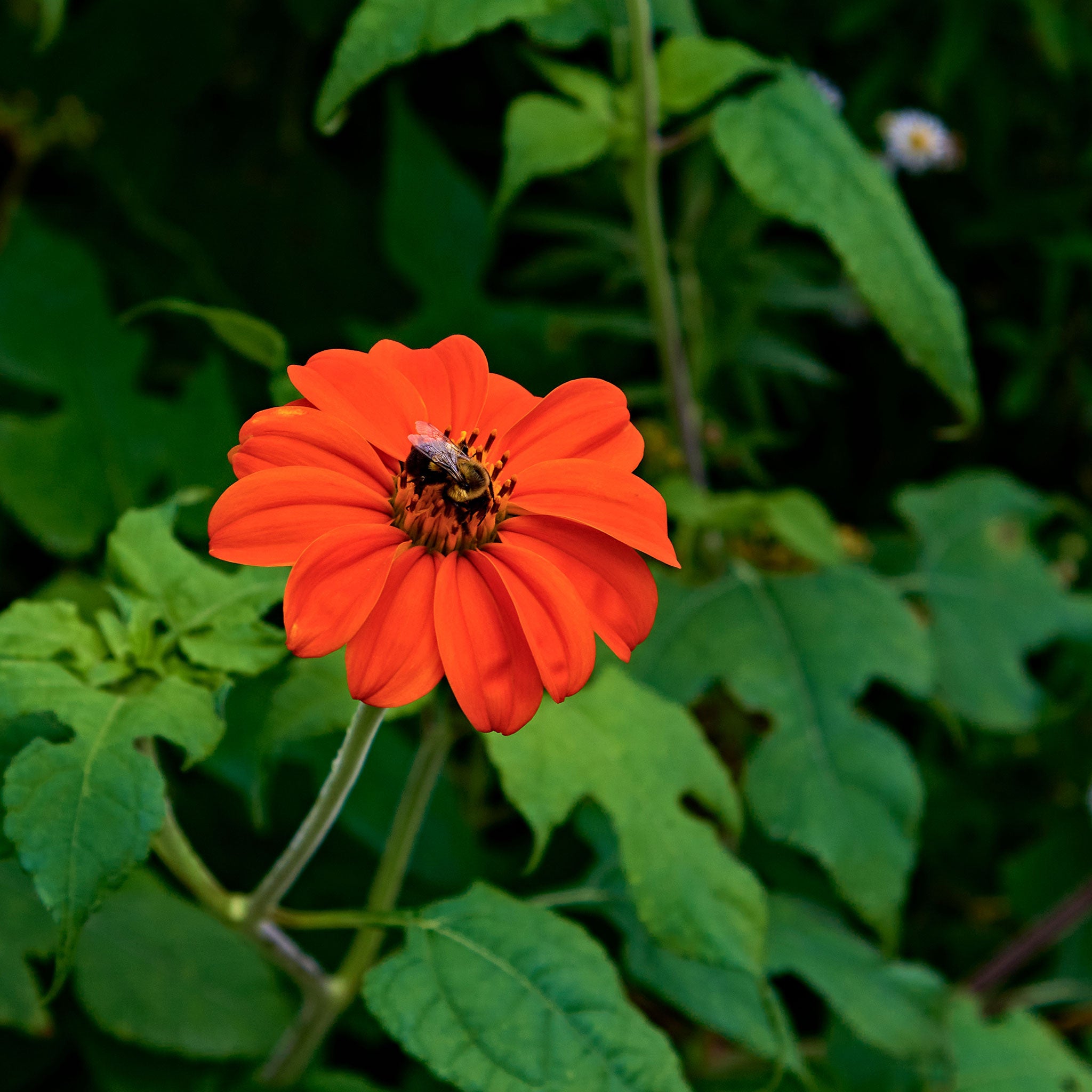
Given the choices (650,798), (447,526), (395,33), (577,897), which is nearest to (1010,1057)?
(577,897)

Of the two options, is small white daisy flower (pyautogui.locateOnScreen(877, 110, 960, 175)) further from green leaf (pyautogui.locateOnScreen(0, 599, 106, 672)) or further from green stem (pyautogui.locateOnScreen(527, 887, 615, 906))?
green leaf (pyautogui.locateOnScreen(0, 599, 106, 672))

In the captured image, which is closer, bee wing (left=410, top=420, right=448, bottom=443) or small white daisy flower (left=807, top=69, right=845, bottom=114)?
bee wing (left=410, top=420, right=448, bottom=443)

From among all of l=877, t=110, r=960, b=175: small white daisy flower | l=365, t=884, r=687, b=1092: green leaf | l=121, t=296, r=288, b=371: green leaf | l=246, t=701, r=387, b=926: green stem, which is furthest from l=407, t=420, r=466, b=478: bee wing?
l=877, t=110, r=960, b=175: small white daisy flower

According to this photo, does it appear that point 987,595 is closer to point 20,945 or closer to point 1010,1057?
point 1010,1057

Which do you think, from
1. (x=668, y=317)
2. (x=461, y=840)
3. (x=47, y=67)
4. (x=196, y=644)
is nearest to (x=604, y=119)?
(x=668, y=317)

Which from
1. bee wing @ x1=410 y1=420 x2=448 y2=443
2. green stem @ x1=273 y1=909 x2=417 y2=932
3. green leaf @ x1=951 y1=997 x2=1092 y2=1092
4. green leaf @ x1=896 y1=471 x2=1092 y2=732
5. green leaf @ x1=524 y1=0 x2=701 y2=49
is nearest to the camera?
bee wing @ x1=410 y1=420 x2=448 y2=443
